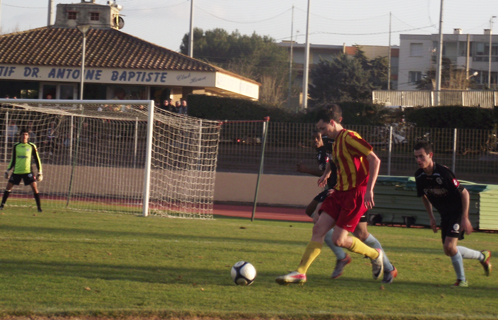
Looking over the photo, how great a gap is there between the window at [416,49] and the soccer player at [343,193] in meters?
64.4

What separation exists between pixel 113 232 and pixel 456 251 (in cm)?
583

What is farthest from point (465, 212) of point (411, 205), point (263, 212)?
point (263, 212)

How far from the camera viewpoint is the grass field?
501 centimetres

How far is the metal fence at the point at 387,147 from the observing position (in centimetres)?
1758

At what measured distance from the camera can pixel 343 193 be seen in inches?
237

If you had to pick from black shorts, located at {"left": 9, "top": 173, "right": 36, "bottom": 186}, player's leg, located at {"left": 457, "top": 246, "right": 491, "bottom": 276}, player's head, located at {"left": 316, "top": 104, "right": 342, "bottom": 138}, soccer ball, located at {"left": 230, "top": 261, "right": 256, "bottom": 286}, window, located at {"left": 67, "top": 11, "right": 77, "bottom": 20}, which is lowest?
soccer ball, located at {"left": 230, "top": 261, "right": 256, "bottom": 286}

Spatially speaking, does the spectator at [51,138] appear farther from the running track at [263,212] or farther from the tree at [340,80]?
the tree at [340,80]

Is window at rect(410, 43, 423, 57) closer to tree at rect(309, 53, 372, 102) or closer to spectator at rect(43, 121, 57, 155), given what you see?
tree at rect(309, 53, 372, 102)

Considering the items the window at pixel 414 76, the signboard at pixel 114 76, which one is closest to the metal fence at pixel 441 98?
the signboard at pixel 114 76

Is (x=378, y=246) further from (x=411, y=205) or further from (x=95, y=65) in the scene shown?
(x=95, y=65)

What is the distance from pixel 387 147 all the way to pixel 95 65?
18.6 metres

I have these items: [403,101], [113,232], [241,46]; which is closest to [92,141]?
[113,232]

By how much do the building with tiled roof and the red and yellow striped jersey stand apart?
25.3 m

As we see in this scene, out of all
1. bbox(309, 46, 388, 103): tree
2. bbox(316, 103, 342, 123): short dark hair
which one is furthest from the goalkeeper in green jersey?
bbox(309, 46, 388, 103): tree
